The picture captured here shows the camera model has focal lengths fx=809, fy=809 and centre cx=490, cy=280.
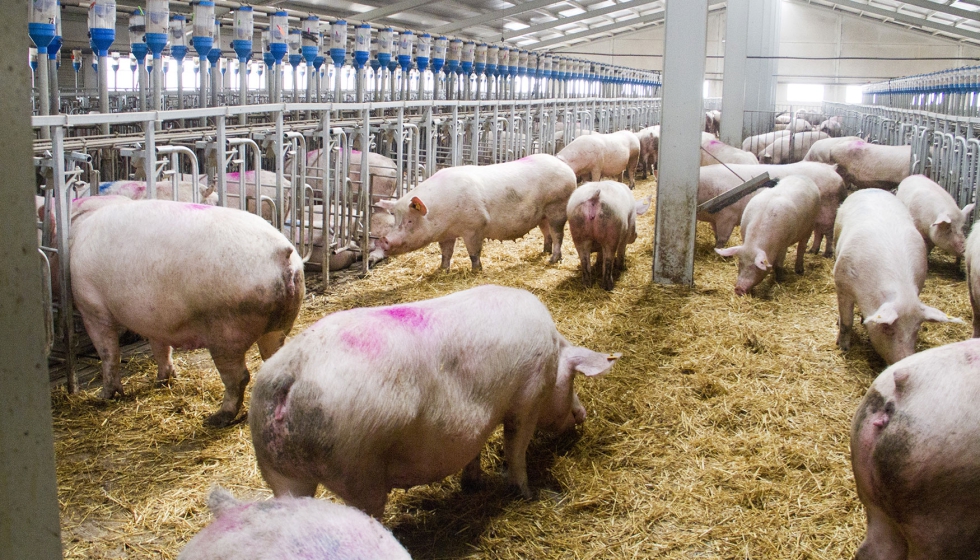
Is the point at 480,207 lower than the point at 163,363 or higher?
higher

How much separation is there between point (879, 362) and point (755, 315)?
4.24ft

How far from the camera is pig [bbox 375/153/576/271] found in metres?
7.70

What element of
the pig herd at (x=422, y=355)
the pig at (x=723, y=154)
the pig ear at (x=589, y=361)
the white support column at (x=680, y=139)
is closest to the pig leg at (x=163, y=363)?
the pig herd at (x=422, y=355)

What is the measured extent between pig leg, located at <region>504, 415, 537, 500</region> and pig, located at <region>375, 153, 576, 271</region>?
396 centimetres

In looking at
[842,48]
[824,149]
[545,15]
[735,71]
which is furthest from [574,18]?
[824,149]

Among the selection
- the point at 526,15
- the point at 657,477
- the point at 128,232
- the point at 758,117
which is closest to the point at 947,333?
the point at 657,477

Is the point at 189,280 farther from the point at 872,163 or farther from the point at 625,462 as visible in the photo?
the point at 872,163

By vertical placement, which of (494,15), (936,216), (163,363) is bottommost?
(163,363)

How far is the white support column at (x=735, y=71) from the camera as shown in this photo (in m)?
16.2

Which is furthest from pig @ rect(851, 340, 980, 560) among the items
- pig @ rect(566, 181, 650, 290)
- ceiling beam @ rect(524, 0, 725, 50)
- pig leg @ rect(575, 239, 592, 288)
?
ceiling beam @ rect(524, 0, 725, 50)

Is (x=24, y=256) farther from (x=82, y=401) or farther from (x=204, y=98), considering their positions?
(x=204, y=98)

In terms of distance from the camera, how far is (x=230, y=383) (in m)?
4.39

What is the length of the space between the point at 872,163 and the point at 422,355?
1150cm

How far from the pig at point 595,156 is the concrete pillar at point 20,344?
39.1ft
